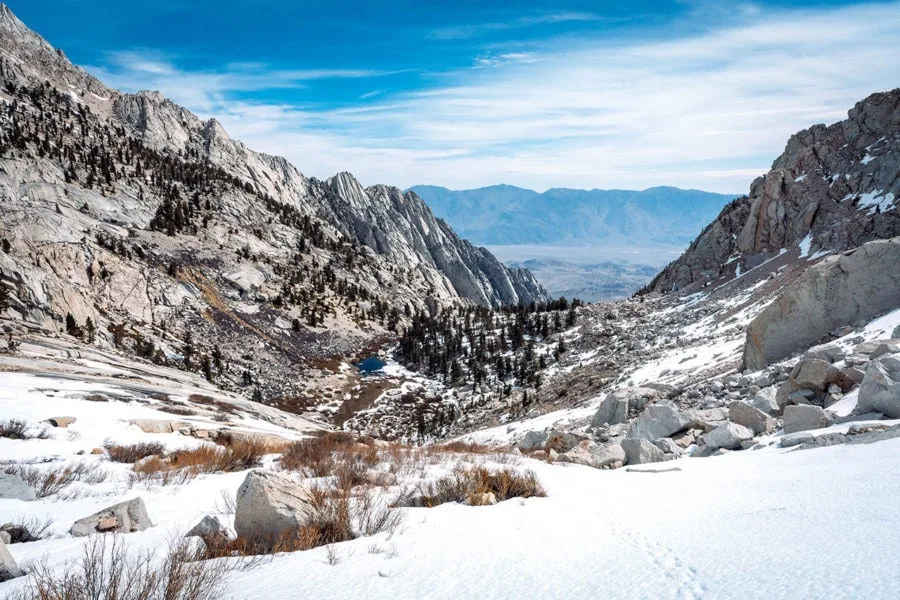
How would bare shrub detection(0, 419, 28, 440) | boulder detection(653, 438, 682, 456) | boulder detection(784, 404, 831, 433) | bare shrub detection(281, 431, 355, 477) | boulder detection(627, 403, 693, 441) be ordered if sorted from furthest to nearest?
boulder detection(627, 403, 693, 441)
boulder detection(653, 438, 682, 456)
bare shrub detection(0, 419, 28, 440)
bare shrub detection(281, 431, 355, 477)
boulder detection(784, 404, 831, 433)

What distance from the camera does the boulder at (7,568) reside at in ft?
12.0

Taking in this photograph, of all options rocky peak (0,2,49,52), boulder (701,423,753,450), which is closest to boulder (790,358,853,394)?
boulder (701,423,753,450)

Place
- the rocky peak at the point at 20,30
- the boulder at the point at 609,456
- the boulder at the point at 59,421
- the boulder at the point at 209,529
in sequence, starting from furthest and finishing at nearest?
1. the rocky peak at the point at 20,30
2. the boulder at the point at 59,421
3. the boulder at the point at 609,456
4. the boulder at the point at 209,529

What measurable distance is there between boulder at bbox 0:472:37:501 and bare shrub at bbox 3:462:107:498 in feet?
0.56

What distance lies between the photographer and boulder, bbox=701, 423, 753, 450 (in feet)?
30.3

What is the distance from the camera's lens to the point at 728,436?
30.7 feet

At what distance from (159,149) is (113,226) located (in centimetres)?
5538

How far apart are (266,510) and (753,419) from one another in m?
9.88

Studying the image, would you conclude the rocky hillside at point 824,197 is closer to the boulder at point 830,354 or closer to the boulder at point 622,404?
the boulder at point 622,404

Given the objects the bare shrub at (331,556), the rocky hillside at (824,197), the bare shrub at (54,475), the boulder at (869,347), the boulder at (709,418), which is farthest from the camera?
the rocky hillside at (824,197)

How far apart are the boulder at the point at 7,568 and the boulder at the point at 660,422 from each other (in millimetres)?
11893

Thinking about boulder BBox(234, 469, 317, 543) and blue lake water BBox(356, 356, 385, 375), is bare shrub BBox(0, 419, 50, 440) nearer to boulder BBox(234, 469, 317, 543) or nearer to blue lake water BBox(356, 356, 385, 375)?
boulder BBox(234, 469, 317, 543)

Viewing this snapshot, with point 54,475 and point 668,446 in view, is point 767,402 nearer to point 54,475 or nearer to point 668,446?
point 668,446

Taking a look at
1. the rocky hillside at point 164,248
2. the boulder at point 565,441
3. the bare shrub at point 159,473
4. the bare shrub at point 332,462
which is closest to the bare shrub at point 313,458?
the bare shrub at point 332,462
